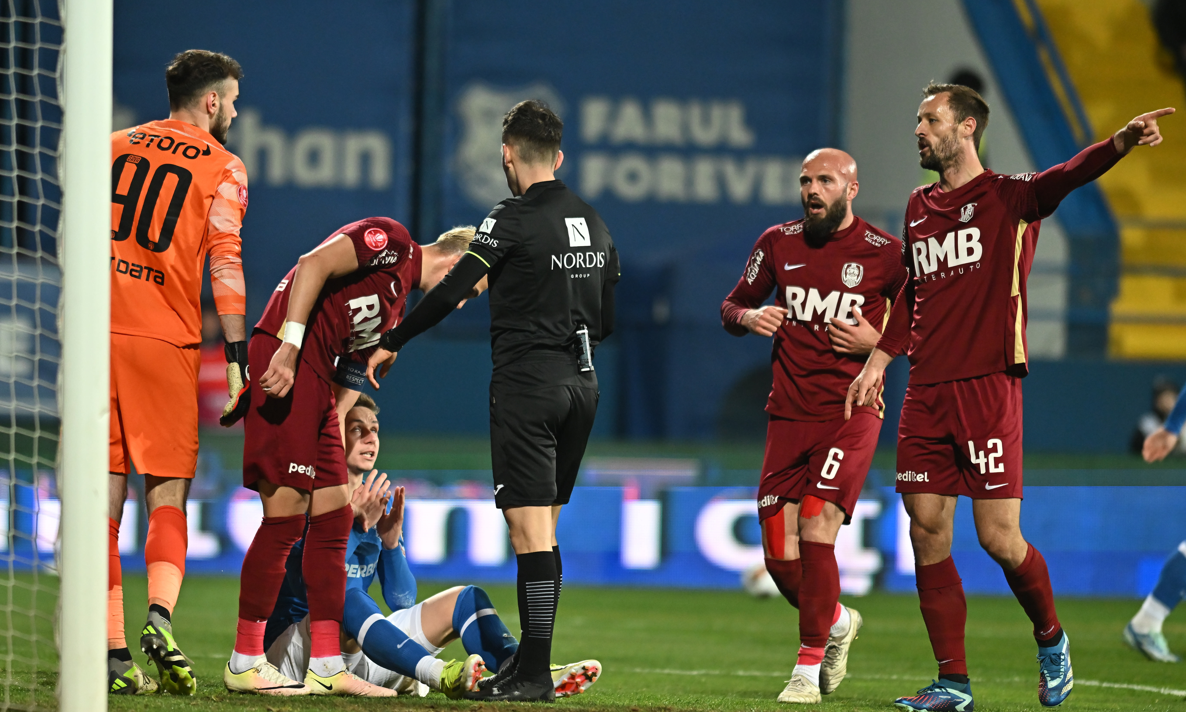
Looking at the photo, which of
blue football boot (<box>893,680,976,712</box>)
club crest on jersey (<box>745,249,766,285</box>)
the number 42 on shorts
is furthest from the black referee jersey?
blue football boot (<box>893,680,976,712</box>)

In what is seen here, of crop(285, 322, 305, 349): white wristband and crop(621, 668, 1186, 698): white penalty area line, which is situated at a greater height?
crop(285, 322, 305, 349): white wristband

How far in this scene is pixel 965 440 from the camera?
4789 mm

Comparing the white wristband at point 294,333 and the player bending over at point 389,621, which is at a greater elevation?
the white wristband at point 294,333

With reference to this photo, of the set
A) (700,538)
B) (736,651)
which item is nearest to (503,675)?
(736,651)

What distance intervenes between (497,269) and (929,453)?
1.75 meters

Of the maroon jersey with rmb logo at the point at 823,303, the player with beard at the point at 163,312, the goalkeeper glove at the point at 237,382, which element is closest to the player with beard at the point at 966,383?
the maroon jersey with rmb logo at the point at 823,303

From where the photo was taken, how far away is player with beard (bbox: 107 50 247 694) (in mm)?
4590

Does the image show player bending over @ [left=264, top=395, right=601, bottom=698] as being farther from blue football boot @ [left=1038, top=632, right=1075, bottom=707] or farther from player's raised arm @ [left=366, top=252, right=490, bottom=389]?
blue football boot @ [left=1038, top=632, right=1075, bottom=707]

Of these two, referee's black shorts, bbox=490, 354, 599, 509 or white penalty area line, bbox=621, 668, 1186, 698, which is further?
white penalty area line, bbox=621, 668, 1186, 698

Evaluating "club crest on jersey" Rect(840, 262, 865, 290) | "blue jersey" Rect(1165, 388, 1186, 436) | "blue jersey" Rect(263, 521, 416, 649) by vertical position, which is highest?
"club crest on jersey" Rect(840, 262, 865, 290)

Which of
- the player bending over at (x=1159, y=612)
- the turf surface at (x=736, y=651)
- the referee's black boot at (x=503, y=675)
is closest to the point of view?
the referee's black boot at (x=503, y=675)

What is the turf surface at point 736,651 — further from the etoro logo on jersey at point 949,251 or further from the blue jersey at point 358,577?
the etoro logo on jersey at point 949,251

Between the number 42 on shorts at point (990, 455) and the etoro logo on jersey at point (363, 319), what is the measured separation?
7.33ft

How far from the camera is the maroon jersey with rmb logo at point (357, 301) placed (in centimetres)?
470
